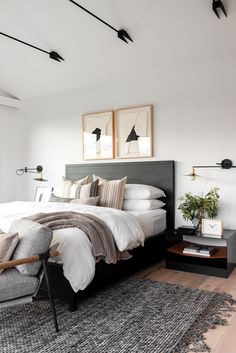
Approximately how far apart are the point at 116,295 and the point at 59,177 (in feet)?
10.4

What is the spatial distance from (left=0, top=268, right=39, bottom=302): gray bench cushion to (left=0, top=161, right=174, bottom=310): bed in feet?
1.39

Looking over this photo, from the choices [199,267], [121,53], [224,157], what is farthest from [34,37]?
[199,267]

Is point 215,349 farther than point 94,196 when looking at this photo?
No

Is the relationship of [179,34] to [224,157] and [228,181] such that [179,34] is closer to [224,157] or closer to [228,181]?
[224,157]

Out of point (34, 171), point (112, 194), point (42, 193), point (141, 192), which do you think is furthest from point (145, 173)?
point (34, 171)

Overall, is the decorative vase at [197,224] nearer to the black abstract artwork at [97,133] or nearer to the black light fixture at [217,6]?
the black abstract artwork at [97,133]

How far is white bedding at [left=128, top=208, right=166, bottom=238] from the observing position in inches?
146

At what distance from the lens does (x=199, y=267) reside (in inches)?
141

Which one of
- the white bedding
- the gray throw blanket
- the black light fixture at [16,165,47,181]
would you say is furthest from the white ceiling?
the gray throw blanket

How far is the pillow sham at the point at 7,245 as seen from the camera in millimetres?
2160

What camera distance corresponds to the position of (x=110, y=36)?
400 centimetres

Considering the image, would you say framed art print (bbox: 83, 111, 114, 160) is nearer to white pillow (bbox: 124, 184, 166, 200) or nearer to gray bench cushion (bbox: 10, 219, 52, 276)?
white pillow (bbox: 124, 184, 166, 200)

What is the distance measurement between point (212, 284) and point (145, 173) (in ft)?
6.18

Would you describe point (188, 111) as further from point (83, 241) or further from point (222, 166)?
point (83, 241)
